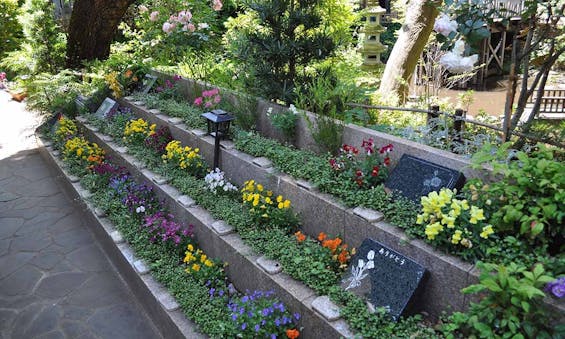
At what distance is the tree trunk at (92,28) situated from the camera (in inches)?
361

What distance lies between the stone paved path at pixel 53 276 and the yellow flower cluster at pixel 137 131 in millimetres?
1185

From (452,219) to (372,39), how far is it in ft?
25.0

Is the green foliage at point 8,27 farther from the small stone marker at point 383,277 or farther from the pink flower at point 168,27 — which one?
the small stone marker at point 383,277

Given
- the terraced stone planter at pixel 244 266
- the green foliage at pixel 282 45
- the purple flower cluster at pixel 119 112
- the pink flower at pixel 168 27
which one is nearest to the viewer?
the terraced stone planter at pixel 244 266

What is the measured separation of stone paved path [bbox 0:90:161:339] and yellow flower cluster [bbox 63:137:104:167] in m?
0.55

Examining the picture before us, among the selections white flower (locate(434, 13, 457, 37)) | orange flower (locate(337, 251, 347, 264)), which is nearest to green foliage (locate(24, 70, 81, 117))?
orange flower (locate(337, 251, 347, 264))

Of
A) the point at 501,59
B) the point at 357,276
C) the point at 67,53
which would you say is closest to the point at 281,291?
the point at 357,276

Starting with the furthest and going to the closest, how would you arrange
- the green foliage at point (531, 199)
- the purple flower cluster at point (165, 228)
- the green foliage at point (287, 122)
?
the green foliage at point (287, 122) → the purple flower cluster at point (165, 228) → the green foliage at point (531, 199)

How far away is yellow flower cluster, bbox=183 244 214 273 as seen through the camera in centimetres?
385

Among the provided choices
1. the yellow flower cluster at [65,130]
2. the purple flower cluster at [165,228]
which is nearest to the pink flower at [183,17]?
the yellow flower cluster at [65,130]

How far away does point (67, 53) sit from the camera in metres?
9.76

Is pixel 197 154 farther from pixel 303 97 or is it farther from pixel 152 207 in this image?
pixel 303 97

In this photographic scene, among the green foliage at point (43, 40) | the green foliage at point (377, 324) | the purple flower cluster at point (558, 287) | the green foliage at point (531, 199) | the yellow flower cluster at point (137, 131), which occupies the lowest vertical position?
the green foliage at point (377, 324)

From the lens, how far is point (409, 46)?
7.83 meters
